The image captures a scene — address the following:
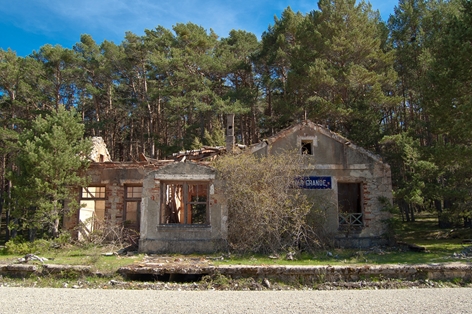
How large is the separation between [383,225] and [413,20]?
1610 cm

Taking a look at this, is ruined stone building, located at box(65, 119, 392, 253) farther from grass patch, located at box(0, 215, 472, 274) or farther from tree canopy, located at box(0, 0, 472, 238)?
tree canopy, located at box(0, 0, 472, 238)

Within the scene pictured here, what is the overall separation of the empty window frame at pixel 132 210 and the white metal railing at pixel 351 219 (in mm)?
8234

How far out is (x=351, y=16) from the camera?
22.7 metres

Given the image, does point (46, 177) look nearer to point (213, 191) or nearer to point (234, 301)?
point (213, 191)

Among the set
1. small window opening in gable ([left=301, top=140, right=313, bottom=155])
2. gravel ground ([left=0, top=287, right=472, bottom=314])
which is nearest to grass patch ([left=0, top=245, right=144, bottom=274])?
gravel ground ([left=0, top=287, right=472, bottom=314])

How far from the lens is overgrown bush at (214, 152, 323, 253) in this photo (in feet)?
40.8

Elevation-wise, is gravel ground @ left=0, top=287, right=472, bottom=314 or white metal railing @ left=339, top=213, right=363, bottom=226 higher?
white metal railing @ left=339, top=213, right=363, bottom=226

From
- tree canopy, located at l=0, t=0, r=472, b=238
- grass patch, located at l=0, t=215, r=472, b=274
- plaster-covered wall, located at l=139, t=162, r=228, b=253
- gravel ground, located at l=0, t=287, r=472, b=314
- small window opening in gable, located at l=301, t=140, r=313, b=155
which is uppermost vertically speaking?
tree canopy, located at l=0, t=0, r=472, b=238

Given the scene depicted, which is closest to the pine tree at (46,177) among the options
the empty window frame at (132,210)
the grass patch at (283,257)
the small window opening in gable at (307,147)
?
the grass patch at (283,257)

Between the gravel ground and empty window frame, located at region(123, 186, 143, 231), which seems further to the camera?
empty window frame, located at region(123, 186, 143, 231)

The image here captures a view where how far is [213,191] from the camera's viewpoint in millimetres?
13273

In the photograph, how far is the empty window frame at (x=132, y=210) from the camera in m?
15.5

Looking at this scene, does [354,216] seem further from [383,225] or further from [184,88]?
[184,88]

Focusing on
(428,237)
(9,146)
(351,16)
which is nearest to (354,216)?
(428,237)
